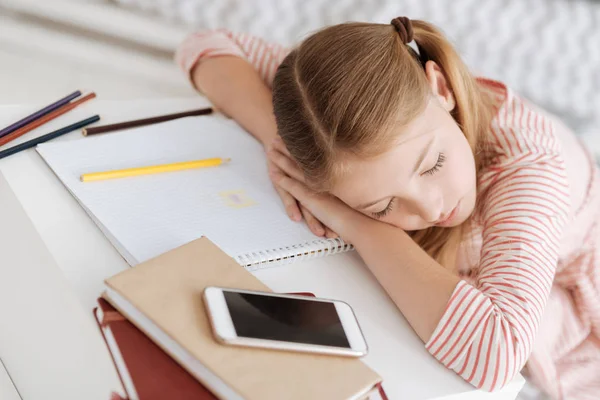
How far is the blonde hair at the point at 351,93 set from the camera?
59 cm

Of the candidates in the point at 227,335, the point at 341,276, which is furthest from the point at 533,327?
the point at 227,335

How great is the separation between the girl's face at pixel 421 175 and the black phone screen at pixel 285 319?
0.16 meters

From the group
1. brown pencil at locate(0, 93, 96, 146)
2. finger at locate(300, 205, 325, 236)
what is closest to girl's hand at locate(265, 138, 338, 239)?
finger at locate(300, 205, 325, 236)

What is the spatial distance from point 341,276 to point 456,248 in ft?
0.63

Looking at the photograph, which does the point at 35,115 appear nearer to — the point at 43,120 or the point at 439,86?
the point at 43,120

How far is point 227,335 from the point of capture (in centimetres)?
44

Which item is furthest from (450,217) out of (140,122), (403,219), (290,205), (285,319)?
(140,122)

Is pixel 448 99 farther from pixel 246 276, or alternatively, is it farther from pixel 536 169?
pixel 246 276

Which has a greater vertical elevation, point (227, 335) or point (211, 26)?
point (211, 26)

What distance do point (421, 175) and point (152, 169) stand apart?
0.93ft

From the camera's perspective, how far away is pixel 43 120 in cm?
76

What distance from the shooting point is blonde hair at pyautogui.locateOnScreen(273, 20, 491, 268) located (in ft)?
1.94

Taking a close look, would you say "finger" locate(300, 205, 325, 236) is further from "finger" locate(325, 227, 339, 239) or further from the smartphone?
the smartphone

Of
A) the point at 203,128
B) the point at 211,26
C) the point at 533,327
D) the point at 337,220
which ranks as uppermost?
the point at 211,26
